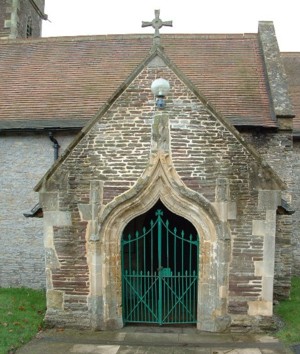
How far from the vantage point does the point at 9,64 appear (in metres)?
15.1

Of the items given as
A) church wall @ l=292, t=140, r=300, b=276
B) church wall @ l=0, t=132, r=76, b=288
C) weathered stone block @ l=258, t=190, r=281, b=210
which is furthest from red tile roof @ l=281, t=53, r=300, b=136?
church wall @ l=0, t=132, r=76, b=288

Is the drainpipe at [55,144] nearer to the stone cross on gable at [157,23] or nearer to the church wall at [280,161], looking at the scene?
the stone cross on gable at [157,23]

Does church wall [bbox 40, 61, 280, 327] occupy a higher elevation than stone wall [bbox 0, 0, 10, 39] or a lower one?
lower

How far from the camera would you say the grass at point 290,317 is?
8180mm

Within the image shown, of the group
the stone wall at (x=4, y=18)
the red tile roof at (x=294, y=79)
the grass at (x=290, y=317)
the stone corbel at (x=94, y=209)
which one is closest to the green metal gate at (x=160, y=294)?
the stone corbel at (x=94, y=209)

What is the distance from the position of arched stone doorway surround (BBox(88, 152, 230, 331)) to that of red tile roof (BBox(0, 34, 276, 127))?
386 cm

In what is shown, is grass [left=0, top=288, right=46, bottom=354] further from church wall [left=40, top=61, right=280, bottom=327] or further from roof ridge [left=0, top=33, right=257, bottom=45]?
roof ridge [left=0, top=33, right=257, bottom=45]

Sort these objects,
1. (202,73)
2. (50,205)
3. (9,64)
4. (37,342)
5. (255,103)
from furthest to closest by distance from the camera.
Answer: (9,64) → (202,73) → (255,103) → (50,205) → (37,342)

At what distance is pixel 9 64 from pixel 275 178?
35.4 feet

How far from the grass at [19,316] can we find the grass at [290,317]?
16.0 feet

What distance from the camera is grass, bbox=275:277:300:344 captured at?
8180mm

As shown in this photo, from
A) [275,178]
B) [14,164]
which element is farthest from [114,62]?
[275,178]

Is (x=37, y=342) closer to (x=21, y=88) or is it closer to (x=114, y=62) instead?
(x=21, y=88)

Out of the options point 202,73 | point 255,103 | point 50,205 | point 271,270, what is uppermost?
point 202,73
